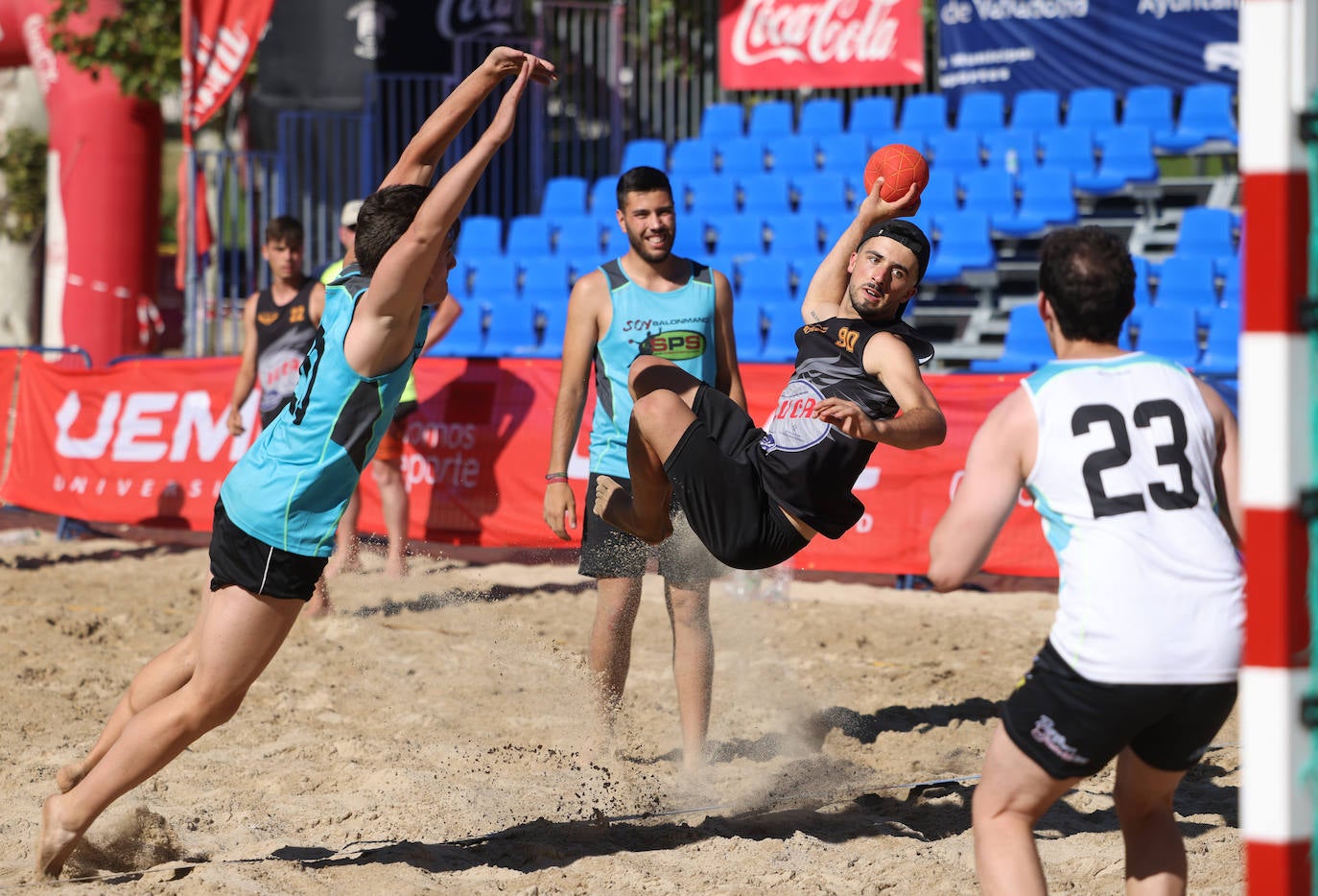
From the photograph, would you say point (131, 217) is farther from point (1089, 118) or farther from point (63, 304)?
point (1089, 118)

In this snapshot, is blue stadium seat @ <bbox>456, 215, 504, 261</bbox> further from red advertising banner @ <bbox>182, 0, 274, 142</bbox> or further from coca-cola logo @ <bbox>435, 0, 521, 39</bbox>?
red advertising banner @ <bbox>182, 0, 274, 142</bbox>

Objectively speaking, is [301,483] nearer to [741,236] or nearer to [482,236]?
[741,236]

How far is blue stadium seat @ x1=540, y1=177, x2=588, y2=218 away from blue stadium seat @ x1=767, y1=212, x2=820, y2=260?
2.29m

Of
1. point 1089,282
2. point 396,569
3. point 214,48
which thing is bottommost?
point 396,569

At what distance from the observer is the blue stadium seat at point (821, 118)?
46.1 ft

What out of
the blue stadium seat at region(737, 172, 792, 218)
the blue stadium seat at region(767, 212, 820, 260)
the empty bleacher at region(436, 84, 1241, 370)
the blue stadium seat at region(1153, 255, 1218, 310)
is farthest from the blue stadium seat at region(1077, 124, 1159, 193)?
the blue stadium seat at region(737, 172, 792, 218)

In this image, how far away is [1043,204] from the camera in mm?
12438

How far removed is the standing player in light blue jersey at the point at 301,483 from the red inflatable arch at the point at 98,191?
10.1m

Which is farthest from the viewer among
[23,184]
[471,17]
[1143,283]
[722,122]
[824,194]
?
[23,184]

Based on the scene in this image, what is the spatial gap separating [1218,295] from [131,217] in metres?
9.64

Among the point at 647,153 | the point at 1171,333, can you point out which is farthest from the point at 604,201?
the point at 1171,333

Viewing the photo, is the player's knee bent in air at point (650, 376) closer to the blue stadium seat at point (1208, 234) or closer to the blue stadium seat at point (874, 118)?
the blue stadium seat at point (1208, 234)

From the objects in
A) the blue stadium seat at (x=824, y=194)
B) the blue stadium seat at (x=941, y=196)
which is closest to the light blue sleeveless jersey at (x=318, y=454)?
the blue stadium seat at (x=941, y=196)

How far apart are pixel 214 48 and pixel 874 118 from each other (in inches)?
251
